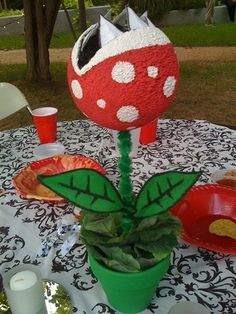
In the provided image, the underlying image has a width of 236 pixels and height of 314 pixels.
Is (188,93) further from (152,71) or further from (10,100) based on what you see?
(152,71)

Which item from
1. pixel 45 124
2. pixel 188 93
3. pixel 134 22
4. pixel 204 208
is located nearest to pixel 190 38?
pixel 188 93

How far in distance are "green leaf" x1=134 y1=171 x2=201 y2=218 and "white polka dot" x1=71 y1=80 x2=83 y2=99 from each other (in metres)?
0.18

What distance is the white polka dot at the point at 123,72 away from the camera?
0.58 meters

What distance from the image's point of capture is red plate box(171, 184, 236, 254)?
3.03ft

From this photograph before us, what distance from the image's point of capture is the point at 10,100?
1.76 m

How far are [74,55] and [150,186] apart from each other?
248mm

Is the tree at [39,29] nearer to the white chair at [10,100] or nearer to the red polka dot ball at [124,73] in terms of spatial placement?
the white chair at [10,100]

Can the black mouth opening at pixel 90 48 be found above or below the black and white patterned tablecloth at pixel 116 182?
above

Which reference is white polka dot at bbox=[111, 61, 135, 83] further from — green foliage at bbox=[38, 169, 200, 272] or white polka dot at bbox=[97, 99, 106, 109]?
green foliage at bbox=[38, 169, 200, 272]

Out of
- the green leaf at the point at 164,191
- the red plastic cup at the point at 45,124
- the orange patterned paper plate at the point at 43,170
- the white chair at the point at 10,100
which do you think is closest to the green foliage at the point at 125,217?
the green leaf at the point at 164,191

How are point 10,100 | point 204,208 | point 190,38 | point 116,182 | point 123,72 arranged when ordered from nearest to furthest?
point 123,72 → point 204,208 → point 116,182 → point 10,100 → point 190,38

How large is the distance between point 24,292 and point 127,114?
345 mm

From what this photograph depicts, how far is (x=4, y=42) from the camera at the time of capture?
241 inches

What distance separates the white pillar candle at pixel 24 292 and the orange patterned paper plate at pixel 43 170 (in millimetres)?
326
